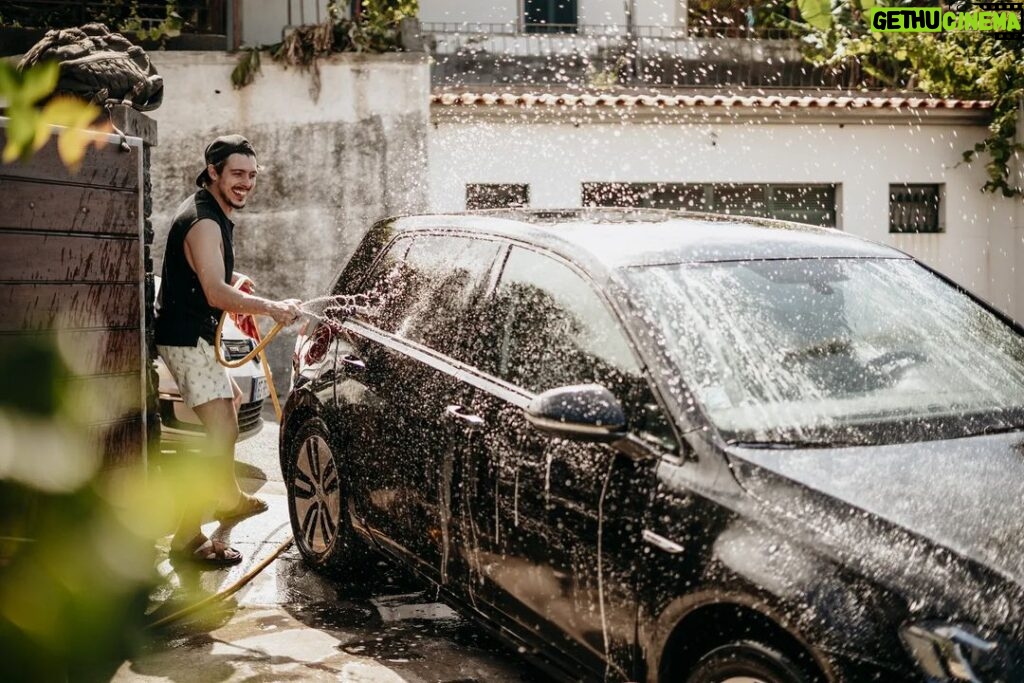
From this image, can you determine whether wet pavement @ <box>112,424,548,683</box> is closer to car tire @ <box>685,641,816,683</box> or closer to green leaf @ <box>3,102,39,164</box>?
car tire @ <box>685,641,816,683</box>

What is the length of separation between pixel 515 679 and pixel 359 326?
1723 millimetres

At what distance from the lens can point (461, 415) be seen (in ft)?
13.2

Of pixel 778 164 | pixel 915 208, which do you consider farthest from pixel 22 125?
pixel 915 208

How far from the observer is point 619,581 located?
320 cm

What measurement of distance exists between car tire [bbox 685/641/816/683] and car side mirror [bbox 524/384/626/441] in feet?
2.11

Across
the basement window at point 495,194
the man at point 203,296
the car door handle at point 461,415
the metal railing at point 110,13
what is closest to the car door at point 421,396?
the car door handle at point 461,415

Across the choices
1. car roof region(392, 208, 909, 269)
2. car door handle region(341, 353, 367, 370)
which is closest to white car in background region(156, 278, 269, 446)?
car door handle region(341, 353, 367, 370)

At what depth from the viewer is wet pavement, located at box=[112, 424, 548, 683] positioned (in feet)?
14.2

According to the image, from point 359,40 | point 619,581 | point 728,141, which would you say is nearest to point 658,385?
point 619,581

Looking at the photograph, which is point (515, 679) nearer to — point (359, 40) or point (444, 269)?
point (444, 269)

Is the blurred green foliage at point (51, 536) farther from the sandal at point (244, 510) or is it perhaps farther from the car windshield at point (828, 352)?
the sandal at point (244, 510)

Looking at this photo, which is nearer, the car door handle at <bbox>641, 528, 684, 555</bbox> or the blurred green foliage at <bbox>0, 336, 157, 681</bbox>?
the blurred green foliage at <bbox>0, 336, 157, 681</bbox>

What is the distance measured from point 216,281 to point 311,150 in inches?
337

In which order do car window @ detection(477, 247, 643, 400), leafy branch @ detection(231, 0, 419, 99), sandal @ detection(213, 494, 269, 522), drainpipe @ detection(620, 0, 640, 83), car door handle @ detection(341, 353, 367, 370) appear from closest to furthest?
car window @ detection(477, 247, 643, 400), car door handle @ detection(341, 353, 367, 370), sandal @ detection(213, 494, 269, 522), leafy branch @ detection(231, 0, 419, 99), drainpipe @ detection(620, 0, 640, 83)
